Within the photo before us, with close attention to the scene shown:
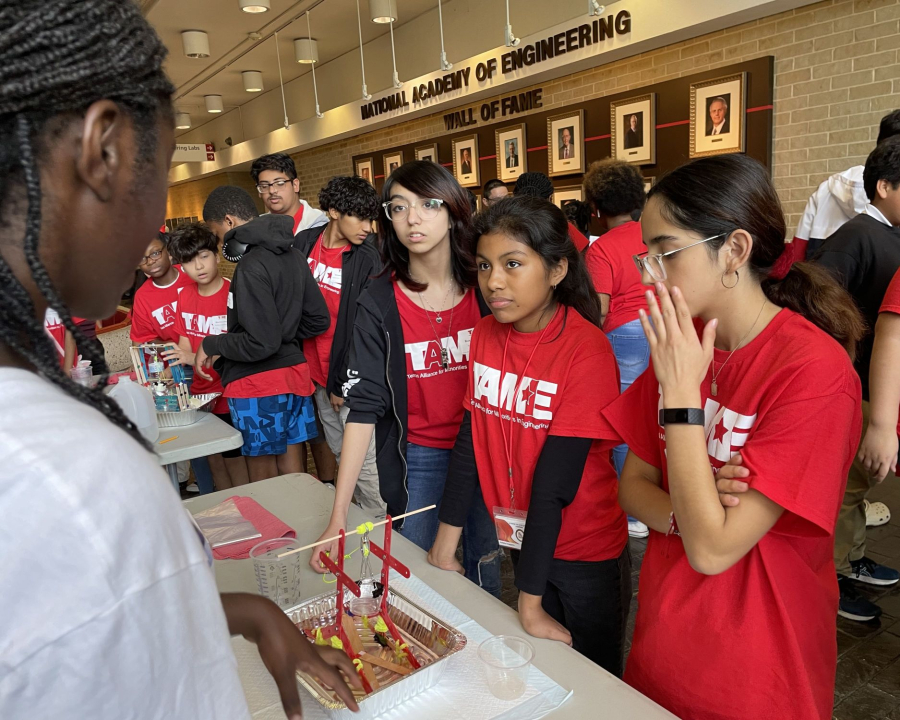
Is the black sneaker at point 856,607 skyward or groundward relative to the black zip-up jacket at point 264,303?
groundward

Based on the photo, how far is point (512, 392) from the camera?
1.58 meters

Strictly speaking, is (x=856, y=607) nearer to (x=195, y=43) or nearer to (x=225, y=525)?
(x=225, y=525)

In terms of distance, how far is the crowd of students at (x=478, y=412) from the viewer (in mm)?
427

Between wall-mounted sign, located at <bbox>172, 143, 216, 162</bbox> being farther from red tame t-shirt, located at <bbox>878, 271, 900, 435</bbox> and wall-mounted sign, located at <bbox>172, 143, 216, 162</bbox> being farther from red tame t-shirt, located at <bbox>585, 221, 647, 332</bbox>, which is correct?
red tame t-shirt, located at <bbox>878, 271, 900, 435</bbox>

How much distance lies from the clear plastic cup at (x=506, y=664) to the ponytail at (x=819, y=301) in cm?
74

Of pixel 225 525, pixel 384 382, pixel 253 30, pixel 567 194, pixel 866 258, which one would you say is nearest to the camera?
pixel 225 525

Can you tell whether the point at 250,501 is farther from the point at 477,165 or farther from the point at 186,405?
the point at 477,165

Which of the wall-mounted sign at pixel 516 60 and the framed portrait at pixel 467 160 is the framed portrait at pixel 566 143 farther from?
→ the framed portrait at pixel 467 160

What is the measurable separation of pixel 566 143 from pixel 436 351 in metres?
4.92

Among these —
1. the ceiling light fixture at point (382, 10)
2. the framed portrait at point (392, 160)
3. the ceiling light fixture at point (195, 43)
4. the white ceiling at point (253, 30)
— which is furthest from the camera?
the framed portrait at point (392, 160)

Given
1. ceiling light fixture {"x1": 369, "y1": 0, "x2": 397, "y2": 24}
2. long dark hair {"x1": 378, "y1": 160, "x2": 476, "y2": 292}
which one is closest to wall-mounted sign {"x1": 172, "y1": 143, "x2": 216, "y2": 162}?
ceiling light fixture {"x1": 369, "y1": 0, "x2": 397, "y2": 24}

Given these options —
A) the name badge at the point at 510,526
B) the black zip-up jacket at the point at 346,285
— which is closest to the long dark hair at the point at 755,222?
the name badge at the point at 510,526

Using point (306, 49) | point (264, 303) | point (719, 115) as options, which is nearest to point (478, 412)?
point (264, 303)

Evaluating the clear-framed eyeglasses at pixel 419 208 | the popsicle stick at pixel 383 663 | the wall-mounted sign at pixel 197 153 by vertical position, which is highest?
the wall-mounted sign at pixel 197 153
